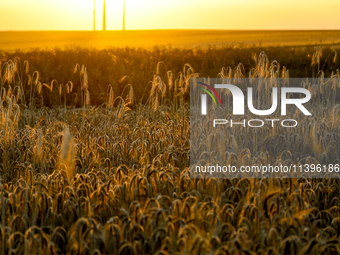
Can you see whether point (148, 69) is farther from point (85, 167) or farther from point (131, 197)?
point (131, 197)

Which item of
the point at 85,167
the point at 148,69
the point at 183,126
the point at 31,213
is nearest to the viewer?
the point at 31,213

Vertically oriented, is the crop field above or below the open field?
below

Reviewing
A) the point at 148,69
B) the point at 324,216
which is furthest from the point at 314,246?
the point at 148,69

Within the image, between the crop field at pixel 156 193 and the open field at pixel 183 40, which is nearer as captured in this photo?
the crop field at pixel 156 193

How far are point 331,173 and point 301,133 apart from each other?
1.60m

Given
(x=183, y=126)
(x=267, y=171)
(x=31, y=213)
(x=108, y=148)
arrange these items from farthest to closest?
(x=183, y=126), (x=108, y=148), (x=267, y=171), (x=31, y=213)

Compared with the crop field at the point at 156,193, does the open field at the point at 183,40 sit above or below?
above

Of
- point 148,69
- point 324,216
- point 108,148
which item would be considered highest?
point 148,69

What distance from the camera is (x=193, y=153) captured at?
19.0 ft

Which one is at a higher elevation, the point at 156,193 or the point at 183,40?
the point at 183,40

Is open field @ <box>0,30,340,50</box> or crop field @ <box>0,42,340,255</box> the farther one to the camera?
open field @ <box>0,30,340,50</box>

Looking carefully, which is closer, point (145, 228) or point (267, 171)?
point (145, 228)

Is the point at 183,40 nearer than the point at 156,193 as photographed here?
No

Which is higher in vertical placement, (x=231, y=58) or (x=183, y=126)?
(x=231, y=58)
